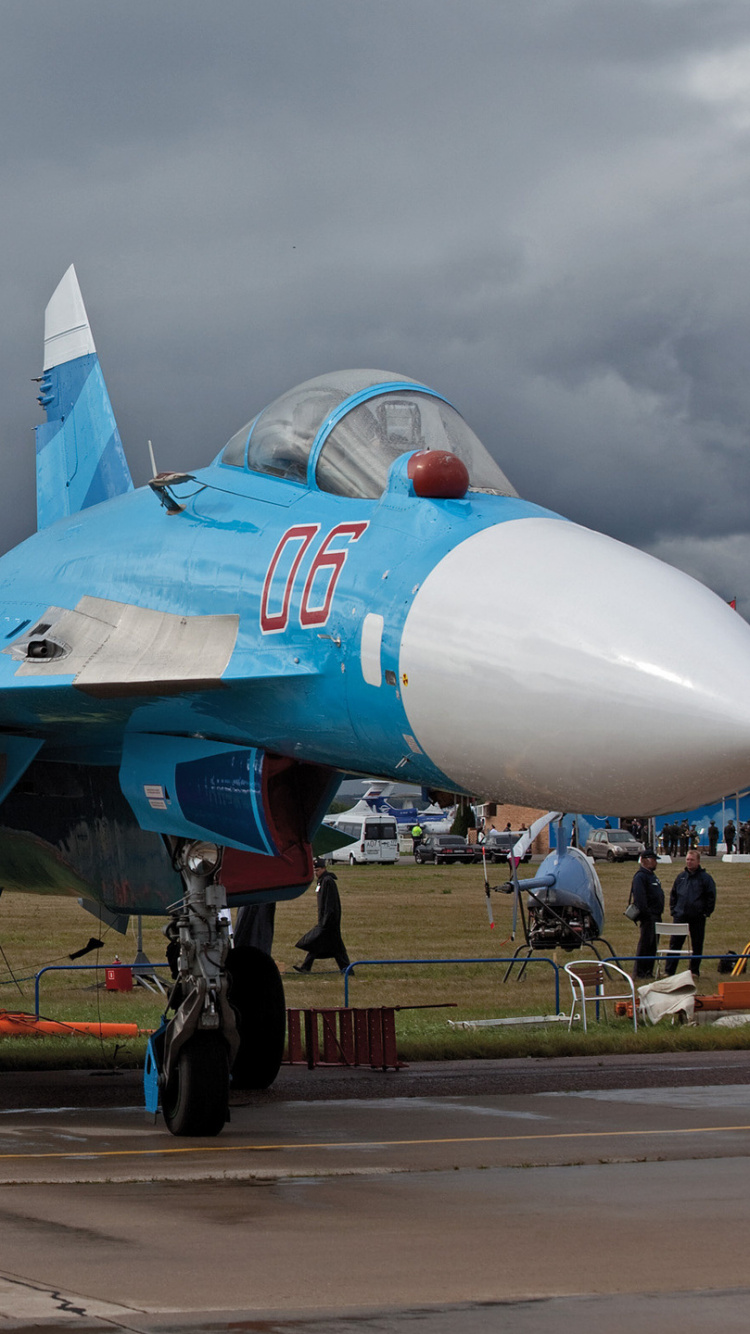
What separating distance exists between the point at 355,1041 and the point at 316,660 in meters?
6.43

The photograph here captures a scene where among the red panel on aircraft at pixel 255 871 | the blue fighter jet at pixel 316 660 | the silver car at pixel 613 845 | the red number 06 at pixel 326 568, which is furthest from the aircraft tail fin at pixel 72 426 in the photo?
the silver car at pixel 613 845

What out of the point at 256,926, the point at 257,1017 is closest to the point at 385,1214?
the point at 257,1017

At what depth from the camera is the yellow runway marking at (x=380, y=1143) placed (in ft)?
27.9

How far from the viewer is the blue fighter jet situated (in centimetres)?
637

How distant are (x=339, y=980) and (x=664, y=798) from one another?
656 inches

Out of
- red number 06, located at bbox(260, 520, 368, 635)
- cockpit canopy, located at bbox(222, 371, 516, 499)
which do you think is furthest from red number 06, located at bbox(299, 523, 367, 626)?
cockpit canopy, located at bbox(222, 371, 516, 499)

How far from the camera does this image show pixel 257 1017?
38.0 feet

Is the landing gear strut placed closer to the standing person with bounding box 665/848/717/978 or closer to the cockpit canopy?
the cockpit canopy

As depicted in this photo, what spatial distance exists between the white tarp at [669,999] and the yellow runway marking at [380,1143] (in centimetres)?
649

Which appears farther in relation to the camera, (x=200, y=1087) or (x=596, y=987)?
(x=596, y=987)

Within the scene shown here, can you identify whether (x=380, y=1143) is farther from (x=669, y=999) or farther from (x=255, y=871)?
(x=669, y=999)

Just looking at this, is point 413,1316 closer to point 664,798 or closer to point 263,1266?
point 263,1266

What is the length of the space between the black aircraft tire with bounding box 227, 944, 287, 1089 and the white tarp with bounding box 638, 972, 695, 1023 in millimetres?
5388

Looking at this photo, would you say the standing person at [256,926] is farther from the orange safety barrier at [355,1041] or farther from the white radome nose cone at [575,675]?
the white radome nose cone at [575,675]
